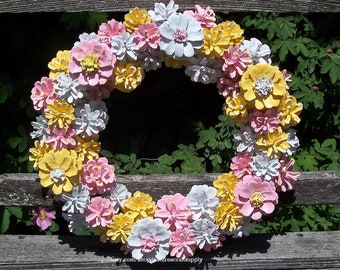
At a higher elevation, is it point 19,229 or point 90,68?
point 90,68

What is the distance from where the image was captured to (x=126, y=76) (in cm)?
250

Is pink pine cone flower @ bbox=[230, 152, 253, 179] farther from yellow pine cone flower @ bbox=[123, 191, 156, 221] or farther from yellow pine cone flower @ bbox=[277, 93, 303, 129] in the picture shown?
yellow pine cone flower @ bbox=[123, 191, 156, 221]

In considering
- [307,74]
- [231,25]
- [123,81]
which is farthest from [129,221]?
[307,74]

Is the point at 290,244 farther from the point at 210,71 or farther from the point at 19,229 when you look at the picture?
the point at 19,229

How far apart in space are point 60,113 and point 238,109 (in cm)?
58

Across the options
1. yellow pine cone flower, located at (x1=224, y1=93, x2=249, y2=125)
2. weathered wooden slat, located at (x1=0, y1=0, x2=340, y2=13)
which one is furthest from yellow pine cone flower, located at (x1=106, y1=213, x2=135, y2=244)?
weathered wooden slat, located at (x1=0, y1=0, x2=340, y2=13)

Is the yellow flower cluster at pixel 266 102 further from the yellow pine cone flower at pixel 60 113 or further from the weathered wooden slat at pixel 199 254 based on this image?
the yellow pine cone flower at pixel 60 113

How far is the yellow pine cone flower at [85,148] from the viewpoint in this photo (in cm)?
253

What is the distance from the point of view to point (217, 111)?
11.3 ft

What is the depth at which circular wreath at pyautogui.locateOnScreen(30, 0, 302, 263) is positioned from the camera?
8.07 feet

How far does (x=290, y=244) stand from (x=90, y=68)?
3.14 ft

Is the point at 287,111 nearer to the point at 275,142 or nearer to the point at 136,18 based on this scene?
the point at 275,142

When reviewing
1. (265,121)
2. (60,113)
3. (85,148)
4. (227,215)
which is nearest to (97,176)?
(85,148)

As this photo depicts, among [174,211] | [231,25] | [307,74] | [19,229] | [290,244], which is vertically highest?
[231,25]
